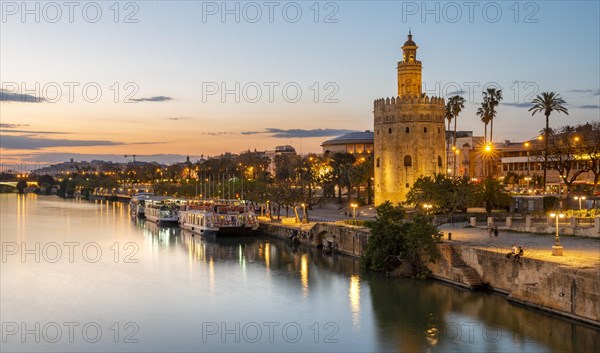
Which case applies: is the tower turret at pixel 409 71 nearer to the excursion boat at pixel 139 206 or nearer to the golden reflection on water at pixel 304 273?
the golden reflection on water at pixel 304 273

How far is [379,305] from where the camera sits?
3419 centimetres

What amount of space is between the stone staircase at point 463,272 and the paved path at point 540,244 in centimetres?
132

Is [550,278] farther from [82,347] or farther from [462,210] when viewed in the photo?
[462,210]

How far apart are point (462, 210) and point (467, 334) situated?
3135 cm

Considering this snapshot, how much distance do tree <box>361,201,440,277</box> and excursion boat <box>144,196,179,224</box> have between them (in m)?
49.3

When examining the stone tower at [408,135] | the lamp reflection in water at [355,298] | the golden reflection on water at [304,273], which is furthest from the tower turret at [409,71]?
the lamp reflection in water at [355,298]

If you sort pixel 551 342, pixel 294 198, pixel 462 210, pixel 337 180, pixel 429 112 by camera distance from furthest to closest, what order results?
pixel 337 180 < pixel 294 198 < pixel 429 112 < pixel 462 210 < pixel 551 342

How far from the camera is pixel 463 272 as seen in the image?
35156 mm

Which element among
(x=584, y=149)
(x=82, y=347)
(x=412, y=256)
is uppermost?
(x=584, y=149)

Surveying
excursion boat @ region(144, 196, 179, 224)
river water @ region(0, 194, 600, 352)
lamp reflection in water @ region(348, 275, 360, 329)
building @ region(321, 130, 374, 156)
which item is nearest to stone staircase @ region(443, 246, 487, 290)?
river water @ region(0, 194, 600, 352)

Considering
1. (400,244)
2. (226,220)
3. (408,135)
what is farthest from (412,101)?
(400,244)

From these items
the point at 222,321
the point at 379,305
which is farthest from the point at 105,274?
the point at 379,305

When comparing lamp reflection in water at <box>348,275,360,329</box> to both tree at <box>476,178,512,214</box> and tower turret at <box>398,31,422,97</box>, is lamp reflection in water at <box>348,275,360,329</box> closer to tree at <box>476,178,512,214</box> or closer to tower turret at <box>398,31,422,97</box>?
tree at <box>476,178,512,214</box>

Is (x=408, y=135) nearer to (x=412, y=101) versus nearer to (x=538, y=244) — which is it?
(x=412, y=101)
